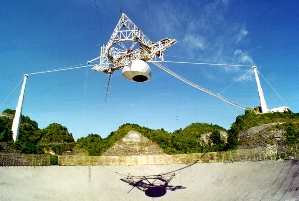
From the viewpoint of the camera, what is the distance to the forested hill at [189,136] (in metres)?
28.5

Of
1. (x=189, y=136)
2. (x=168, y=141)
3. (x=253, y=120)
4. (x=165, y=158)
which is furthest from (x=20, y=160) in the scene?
(x=189, y=136)

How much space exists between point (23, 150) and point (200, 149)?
89.8 feet

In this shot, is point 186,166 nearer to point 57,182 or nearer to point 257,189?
point 257,189

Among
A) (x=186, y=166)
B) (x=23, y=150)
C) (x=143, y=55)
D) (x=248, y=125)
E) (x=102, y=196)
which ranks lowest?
(x=102, y=196)

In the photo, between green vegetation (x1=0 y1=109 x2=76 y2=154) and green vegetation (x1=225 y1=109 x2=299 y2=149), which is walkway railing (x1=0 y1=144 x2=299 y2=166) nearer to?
green vegetation (x1=0 y1=109 x2=76 y2=154)

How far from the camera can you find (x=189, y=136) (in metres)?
45.7

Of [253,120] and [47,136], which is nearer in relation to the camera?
[253,120]

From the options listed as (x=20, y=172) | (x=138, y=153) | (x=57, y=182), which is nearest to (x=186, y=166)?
(x=57, y=182)

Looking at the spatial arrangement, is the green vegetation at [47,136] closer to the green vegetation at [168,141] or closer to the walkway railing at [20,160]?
the green vegetation at [168,141]

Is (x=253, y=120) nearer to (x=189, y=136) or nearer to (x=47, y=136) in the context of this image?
(x=189, y=136)

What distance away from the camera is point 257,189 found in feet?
47.6

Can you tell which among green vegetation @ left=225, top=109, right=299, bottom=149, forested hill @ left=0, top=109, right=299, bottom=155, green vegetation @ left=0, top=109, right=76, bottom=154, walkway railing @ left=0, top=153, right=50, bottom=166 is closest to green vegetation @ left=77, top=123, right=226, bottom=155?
forested hill @ left=0, top=109, right=299, bottom=155

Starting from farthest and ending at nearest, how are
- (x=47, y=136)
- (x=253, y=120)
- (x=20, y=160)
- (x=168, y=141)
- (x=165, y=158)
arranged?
(x=168, y=141)
(x=47, y=136)
(x=253, y=120)
(x=165, y=158)
(x=20, y=160)

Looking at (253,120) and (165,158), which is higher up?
(253,120)
